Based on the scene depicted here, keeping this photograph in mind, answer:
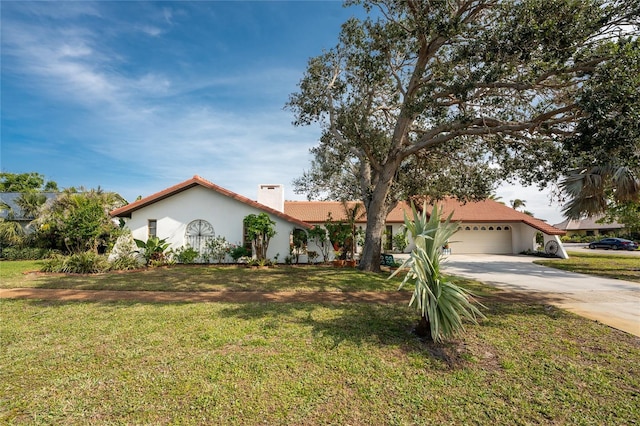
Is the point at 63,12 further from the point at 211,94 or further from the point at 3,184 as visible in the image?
the point at 3,184

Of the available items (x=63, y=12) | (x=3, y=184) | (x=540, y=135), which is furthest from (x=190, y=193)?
(x=3, y=184)

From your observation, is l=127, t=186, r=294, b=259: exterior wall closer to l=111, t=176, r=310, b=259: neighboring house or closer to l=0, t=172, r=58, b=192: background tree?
l=111, t=176, r=310, b=259: neighboring house

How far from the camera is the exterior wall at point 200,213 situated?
57.3 ft

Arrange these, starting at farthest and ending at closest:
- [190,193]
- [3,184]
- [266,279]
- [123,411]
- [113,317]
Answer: [3,184], [190,193], [266,279], [113,317], [123,411]

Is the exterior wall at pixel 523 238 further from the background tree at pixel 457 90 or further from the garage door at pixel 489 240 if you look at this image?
the background tree at pixel 457 90

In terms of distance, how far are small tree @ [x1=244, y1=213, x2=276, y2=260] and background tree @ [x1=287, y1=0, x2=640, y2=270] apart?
4.76 metres

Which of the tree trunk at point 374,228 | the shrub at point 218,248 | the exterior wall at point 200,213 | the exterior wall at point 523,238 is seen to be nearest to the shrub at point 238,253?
the shrub at point 218,248

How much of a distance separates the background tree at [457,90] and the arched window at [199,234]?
24.9ft

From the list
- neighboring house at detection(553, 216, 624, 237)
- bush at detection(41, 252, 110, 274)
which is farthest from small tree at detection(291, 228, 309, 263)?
neighboring house at detection(553, 216, 624, 237)

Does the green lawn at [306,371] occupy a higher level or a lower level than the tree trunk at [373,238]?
lower

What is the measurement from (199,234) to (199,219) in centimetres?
86

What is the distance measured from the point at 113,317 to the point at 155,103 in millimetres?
9278

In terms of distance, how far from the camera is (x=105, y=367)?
4441 millimetres

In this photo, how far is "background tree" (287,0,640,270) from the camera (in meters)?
7.96
